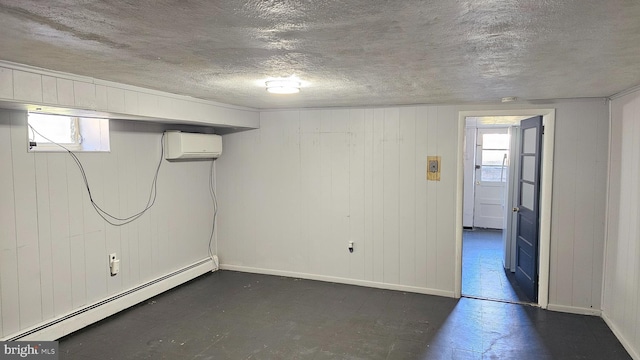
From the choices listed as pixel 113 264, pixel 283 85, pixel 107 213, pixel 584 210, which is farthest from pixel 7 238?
pixel 584 210

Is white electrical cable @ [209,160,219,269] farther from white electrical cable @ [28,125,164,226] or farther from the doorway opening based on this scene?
the doorway opening

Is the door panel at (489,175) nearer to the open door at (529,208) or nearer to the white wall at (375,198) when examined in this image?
the open door at (529,208)

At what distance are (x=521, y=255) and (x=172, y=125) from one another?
4.31m

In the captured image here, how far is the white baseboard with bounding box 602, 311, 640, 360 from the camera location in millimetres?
3011

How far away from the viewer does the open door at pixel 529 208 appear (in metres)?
4.10

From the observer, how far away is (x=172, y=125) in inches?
183

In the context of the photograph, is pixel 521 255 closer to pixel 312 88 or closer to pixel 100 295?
pixel 312 88

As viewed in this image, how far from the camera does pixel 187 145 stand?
179 inches

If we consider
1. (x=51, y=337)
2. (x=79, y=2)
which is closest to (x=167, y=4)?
(x=79, y=2)

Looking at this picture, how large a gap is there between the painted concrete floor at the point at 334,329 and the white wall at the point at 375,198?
408mm

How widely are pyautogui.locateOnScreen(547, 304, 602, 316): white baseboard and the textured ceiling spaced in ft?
6.92

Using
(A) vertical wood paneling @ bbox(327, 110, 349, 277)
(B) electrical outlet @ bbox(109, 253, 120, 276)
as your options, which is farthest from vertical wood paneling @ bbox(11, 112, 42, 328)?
(A) vertical wood paneling @ bbox(327, 110, 349, 277)

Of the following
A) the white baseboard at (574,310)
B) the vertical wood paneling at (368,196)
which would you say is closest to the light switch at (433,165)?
the vertical wood paneling at (368,196)

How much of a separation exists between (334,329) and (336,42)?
8.45 feet
